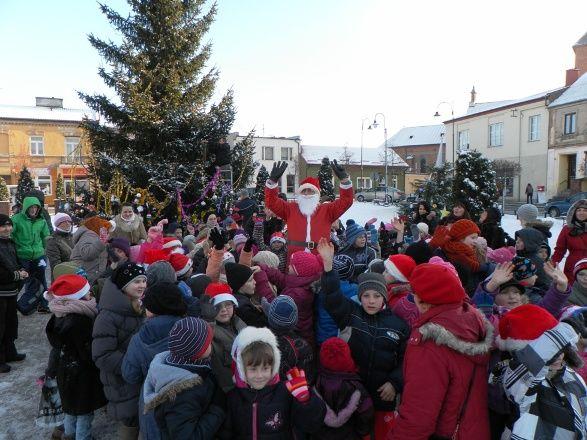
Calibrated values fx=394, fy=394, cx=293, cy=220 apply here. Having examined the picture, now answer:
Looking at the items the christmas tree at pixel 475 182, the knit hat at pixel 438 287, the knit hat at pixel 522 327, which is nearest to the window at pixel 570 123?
the christmas tree at pixel 475 182

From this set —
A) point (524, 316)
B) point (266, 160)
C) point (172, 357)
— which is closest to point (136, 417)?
point (172, 357)

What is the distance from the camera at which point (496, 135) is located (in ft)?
115

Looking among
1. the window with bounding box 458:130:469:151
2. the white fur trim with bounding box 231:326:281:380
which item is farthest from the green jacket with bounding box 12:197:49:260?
the window with bounding box 458:130:469:151

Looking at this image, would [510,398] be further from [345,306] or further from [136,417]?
[136,417]

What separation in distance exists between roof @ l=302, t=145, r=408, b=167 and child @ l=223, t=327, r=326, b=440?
45.7 metres

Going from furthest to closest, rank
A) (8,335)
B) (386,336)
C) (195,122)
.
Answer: (195,122), (8,335), (386,336)

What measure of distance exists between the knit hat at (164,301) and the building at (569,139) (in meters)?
31.8

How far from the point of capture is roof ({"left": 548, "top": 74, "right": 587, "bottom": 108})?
27.5 meters

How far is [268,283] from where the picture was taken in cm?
391

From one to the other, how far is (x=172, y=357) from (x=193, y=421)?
A: 375mm

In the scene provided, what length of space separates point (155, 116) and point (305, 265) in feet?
28.6

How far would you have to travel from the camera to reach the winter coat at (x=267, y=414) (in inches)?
86.4

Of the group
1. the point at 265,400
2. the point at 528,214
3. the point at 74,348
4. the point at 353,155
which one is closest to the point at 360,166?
the point at 353,155

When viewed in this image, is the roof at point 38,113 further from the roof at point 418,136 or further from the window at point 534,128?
the roof at point 418,136
